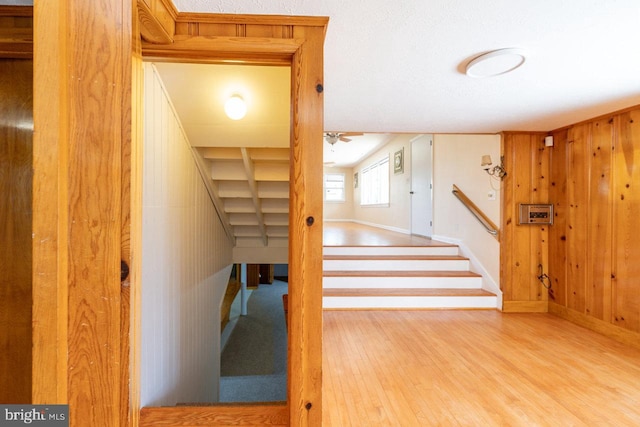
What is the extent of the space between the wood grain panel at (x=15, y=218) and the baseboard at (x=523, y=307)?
3.72 meters

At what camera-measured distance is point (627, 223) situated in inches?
93.6

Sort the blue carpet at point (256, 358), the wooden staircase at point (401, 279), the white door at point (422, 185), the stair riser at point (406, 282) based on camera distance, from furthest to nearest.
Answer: the white door at point (422, 185) < the blue carpet at point (256, 358) < the stair riser at point (406, 282) < the wooden staircase at point (401, 279)

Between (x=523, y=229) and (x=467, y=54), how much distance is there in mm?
2390

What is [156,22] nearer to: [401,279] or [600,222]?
[401,279]

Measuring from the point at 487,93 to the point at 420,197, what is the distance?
3.42 meters

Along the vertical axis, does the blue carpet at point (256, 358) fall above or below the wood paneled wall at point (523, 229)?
below

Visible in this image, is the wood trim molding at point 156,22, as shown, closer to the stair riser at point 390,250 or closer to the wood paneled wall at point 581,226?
the stair riser at point 390,250

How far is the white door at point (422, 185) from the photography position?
5.02m

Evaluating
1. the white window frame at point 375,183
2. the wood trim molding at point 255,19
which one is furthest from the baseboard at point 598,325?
the white window frame at point 375,183

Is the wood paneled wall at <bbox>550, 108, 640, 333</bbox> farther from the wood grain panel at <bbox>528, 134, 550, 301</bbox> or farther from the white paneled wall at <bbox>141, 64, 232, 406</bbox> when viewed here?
the white paneled wall at <bbox>141, 64, 232, 406</bbox>

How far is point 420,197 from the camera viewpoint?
17.6ft

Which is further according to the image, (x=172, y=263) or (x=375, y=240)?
(x=375, y=240)

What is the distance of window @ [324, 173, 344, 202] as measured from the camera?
31.6 ft

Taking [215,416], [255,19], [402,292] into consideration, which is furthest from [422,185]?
[215,416]
